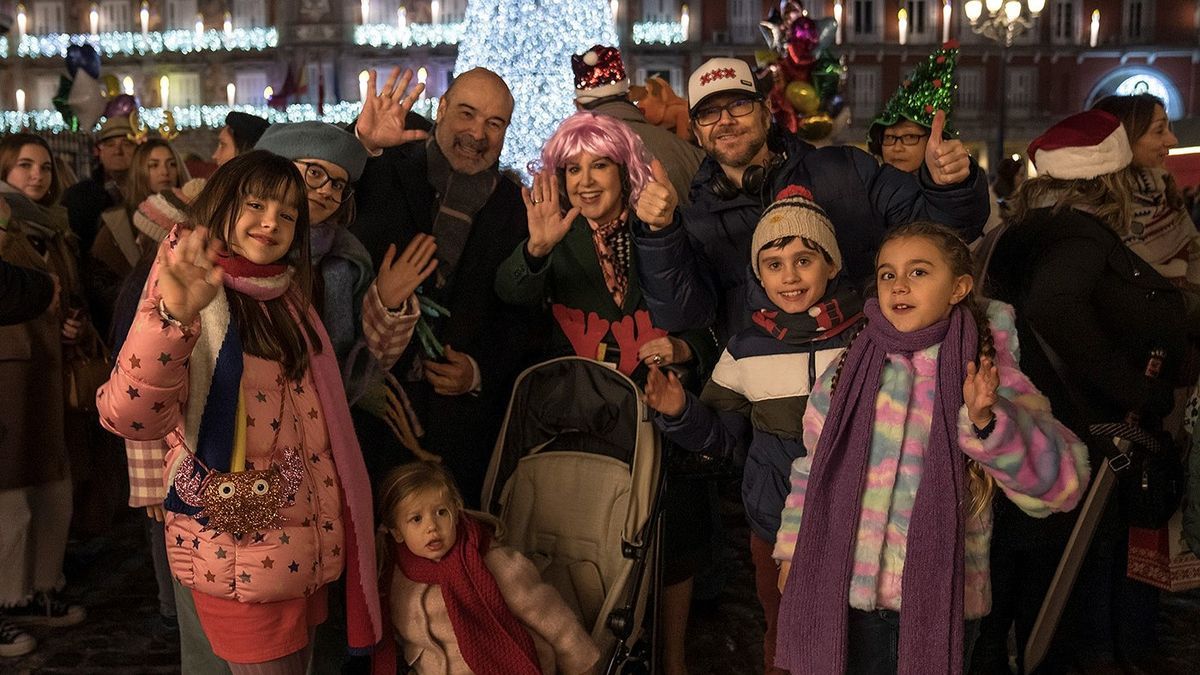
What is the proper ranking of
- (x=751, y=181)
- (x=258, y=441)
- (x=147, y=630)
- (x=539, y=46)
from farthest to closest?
1. (x=539, y=46)
2. (x=147, y=630)
3. (x=751, y=181)
4. (x=258, y=441)

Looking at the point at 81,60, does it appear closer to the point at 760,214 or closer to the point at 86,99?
the point at 86,99

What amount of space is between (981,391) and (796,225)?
0.77 meters

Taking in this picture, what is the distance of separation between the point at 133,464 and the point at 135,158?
275 cm

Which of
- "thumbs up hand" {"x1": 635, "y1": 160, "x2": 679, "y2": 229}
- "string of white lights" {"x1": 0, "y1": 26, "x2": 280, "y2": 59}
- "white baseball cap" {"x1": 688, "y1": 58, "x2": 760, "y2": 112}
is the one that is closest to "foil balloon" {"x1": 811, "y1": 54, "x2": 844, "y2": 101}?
"white baseball cap" {"x1": 688, "y1": 58, "x2": 760, "y2": 112}

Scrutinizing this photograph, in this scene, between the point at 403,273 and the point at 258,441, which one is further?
the point at 403,273

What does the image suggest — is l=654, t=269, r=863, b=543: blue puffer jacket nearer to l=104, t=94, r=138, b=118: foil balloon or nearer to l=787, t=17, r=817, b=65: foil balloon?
l=787, t=17, r=817, b=65: foil balloon

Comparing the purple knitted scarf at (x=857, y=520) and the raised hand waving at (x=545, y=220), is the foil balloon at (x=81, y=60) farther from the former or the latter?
the purple knitted scarf at (x=857, y=520)

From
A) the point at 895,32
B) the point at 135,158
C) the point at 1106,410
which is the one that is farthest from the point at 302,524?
the point at 895,32

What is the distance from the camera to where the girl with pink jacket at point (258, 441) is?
8.33 feet

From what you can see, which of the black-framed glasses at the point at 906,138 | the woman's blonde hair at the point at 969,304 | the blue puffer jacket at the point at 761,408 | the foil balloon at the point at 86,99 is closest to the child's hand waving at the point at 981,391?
the woman's blonde hair at the point at 969,304

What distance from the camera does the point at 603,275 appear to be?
3658 mm

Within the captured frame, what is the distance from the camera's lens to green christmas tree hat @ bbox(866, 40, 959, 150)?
3.81m

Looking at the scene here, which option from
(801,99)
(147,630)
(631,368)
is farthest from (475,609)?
(801,99)

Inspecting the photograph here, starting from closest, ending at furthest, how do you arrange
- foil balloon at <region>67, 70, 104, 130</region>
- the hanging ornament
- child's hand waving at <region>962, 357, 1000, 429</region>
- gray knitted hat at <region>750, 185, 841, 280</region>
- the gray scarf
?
child's hand waving at <region>962, 357, 1000, 429</region> → gray knitted hat at <region>750, 185, 841, 280</region> → the gray scarf → foil balloon at <region>67, 70, 104, 130</region> → the hanging ornament
